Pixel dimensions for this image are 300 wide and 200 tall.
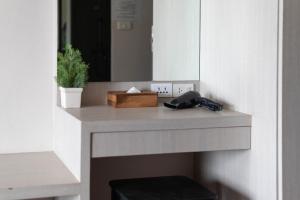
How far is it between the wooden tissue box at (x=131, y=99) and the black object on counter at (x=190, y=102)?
104 mm

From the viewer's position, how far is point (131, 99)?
6.97 feet

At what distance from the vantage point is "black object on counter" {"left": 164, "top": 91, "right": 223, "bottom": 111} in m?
2.03

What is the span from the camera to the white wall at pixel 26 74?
2.14 m

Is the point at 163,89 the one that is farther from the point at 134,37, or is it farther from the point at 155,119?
the point at 155,119

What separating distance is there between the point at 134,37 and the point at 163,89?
0.87 ft

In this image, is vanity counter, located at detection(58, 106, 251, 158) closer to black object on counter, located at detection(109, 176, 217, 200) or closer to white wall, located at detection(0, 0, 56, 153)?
black object on counter, located at detection(109, 176, 217, 200)

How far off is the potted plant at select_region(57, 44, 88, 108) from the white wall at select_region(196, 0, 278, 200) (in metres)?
0.56

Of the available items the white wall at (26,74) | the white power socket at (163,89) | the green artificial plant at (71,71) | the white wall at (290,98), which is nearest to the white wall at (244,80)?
the white wall at (290,98)

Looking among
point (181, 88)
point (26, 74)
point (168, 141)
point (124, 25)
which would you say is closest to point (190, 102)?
point (181, 88)

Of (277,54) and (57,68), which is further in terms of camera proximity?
(57,68)

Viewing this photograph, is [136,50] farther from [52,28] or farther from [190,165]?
[190,165]

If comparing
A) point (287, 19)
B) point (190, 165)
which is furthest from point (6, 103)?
point (287, 19)

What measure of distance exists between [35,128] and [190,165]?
0.75 m

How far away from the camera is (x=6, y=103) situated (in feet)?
7.08
